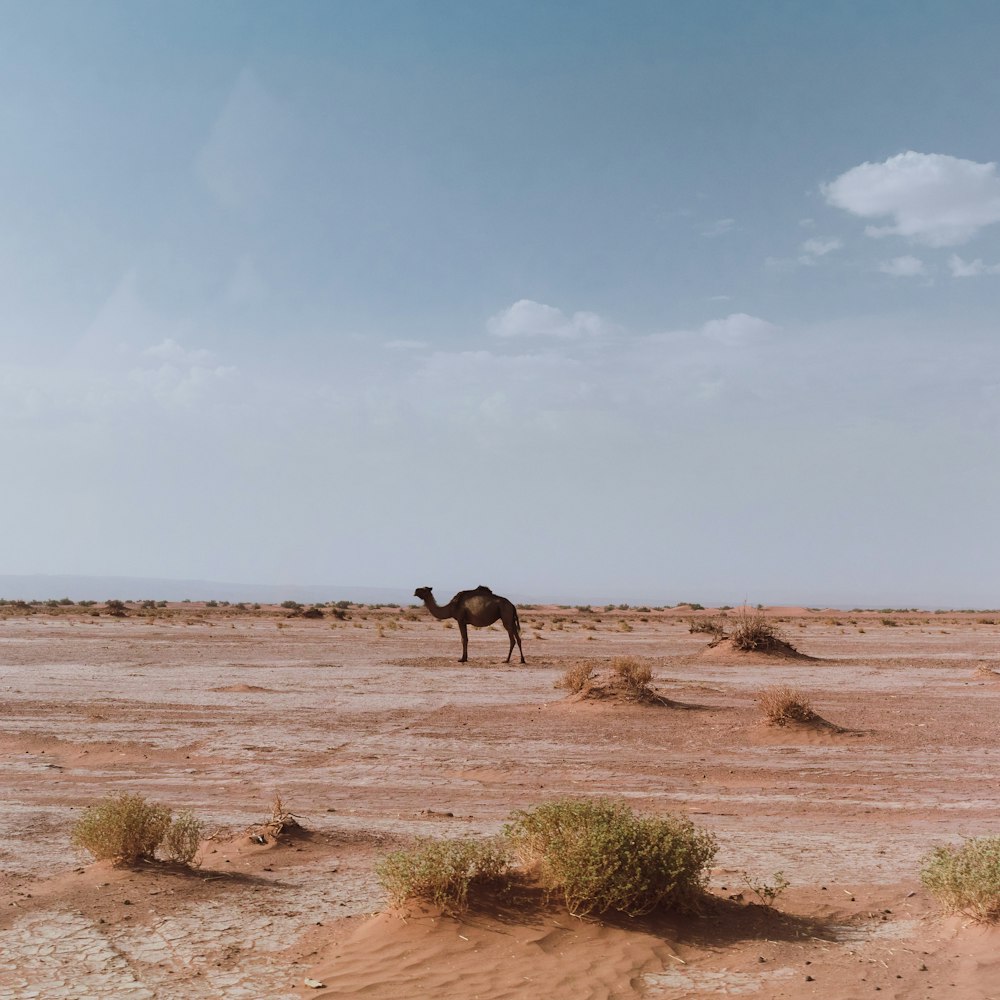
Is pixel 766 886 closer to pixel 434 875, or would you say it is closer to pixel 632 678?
pixel 434 875

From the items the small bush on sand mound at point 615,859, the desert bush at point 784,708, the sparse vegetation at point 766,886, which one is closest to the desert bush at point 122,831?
the small bush on sand mound at point 615,859

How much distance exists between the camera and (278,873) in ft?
31.9

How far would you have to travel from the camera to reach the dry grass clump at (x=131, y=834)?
939cm

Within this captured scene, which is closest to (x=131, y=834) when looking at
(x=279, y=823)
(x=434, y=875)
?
(x=279, y=823)

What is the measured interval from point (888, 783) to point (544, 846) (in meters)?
8.06

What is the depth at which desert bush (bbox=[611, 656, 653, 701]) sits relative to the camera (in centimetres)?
2192

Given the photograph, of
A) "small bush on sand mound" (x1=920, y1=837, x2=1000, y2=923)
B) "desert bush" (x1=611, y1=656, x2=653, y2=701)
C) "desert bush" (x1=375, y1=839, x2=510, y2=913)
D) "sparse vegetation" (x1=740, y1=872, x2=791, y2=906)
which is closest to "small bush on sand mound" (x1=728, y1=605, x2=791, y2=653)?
"desert bush" (x1=611, y1=656, x2=653, y2=701)

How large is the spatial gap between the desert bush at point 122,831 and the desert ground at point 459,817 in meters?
0.19

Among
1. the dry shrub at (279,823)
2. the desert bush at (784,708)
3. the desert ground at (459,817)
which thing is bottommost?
the desert ground at (459,817)

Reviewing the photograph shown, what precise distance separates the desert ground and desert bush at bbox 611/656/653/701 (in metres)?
0.61

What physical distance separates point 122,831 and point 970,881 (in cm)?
728

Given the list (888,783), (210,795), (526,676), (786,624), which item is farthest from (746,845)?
(786,624)

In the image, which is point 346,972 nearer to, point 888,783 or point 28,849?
point 28,849

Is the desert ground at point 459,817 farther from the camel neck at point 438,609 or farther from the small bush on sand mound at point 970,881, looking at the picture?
the camel neck at point 438,609
